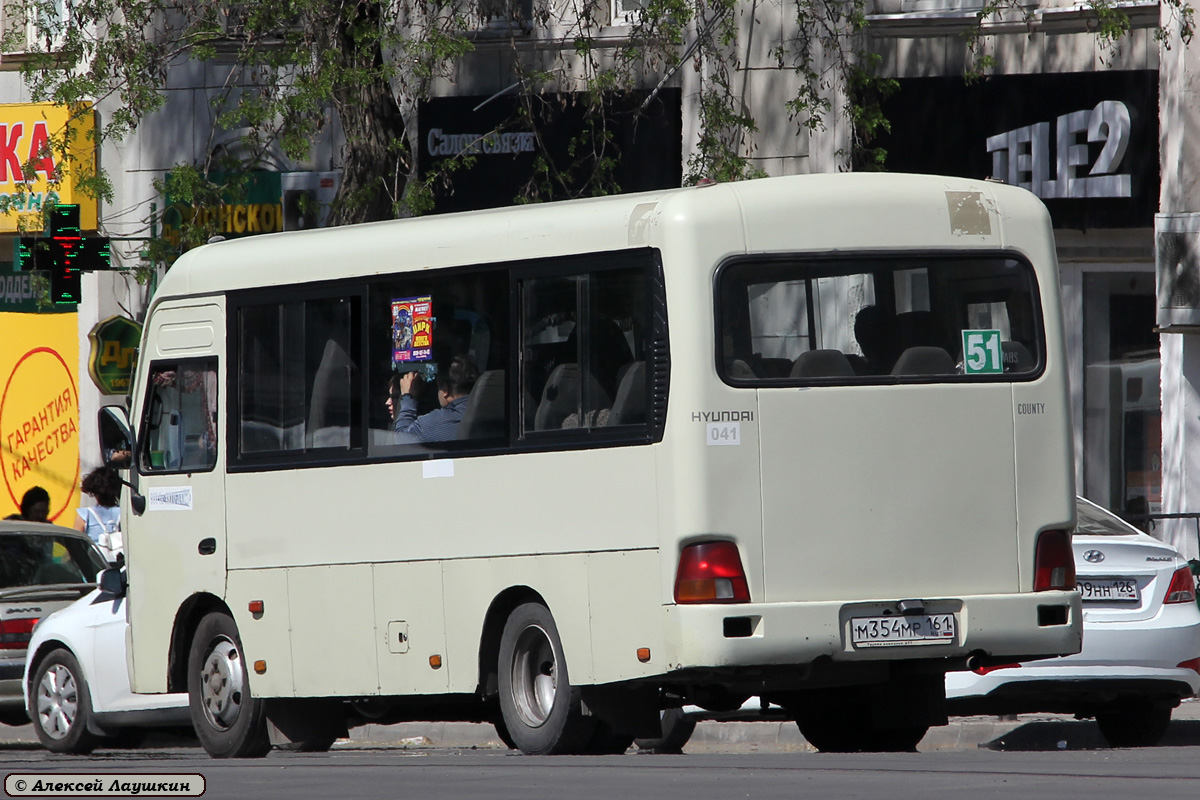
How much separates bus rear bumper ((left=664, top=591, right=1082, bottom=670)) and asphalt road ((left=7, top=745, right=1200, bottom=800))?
0.48 m

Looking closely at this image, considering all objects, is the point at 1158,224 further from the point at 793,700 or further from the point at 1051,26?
the point at 793,700

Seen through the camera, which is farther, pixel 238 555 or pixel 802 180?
pixel 238 555

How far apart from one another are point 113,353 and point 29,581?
7402mm

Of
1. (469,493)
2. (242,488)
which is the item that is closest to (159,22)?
(242,488)

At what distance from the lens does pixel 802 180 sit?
33.1 feet

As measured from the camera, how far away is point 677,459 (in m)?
9.54

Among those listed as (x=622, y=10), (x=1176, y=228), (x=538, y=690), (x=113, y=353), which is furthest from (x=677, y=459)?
(x=113, y=353)

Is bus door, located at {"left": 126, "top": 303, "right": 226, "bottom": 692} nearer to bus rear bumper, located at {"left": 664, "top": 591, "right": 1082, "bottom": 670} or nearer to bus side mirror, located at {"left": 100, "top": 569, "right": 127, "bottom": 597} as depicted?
bus side mirror, located at {"left": 100, "top": 569, "right": 127, "bottom": 597}

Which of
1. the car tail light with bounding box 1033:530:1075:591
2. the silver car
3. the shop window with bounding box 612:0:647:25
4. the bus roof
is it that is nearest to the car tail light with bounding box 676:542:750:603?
the bus roof

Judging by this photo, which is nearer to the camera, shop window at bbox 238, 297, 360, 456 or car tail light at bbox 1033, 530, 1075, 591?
car tail light at bbox 1033, 530, 1075, 591

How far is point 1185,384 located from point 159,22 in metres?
11.8

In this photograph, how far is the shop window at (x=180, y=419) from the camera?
39.7 ft

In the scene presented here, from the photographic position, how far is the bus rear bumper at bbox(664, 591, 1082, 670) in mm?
9477

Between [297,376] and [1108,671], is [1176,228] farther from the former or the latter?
[297,376]
